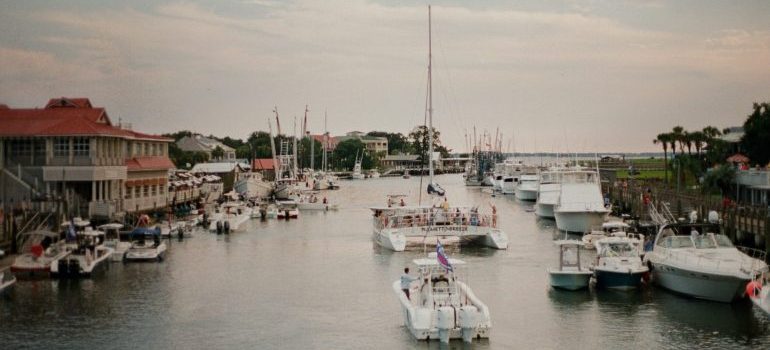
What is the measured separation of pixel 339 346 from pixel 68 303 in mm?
13749

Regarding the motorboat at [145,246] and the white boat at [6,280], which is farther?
the motorboat at [145,246]

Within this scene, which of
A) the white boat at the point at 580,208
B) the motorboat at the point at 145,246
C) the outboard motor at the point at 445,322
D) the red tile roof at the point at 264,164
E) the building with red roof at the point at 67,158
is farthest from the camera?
the red tile roof at the point at 264,164

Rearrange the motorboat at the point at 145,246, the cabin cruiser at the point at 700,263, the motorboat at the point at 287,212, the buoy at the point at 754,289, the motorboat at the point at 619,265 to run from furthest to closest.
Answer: the motorboat at the point at 287,212
the motorboat at the point at 145,246
the motorboat at the point at 619,265
the cabin cruiser at the point at 700,263
the buoy at the point at 754,289

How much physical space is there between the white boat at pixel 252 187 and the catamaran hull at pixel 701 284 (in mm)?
72331

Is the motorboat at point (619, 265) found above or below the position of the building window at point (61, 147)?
below

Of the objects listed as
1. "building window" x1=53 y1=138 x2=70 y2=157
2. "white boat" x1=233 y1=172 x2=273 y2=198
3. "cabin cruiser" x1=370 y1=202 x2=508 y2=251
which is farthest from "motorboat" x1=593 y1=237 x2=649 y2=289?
"white boat" x1=233 y1=172 x2=273 y2=198

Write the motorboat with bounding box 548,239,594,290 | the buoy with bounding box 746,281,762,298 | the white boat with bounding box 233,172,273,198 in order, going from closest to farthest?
the buoy with bounding box 746,281,762,298
the motorboat with bounding box 548,239,594,290
the white boat with bounding box 233,172,273,198

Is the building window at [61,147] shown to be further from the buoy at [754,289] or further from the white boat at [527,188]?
the white boat at [527,188]

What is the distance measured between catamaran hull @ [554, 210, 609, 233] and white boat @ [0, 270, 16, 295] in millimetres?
40004

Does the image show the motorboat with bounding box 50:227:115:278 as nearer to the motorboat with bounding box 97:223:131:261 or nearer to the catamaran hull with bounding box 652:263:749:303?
the motorboat with bounding box 97:223:131:261

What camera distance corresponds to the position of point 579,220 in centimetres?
6494

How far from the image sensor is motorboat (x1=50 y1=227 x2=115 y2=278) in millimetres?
42250

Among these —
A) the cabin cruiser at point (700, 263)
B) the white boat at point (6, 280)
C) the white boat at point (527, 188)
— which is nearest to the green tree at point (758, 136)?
the white boat at point (527, 188)

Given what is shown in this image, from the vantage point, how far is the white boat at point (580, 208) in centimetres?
6438
